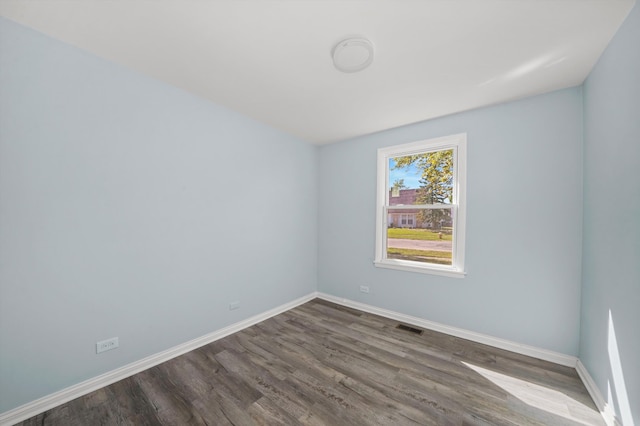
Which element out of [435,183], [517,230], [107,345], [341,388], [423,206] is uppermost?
[435,183]

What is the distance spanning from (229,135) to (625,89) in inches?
131

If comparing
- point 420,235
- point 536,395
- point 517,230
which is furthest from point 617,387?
point 420,235

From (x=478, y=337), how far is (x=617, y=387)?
3.76 ft

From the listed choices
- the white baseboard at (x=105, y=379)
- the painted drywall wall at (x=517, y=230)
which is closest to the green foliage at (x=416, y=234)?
the painted drywall wall at (x=517, y=230)

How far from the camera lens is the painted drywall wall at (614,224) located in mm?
1361

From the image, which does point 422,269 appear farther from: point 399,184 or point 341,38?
point 341,38

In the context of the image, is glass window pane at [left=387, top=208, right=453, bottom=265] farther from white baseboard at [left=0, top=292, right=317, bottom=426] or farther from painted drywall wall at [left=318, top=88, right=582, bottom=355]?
white baseboard at [left=0, top=292, right=317, bottom=426]

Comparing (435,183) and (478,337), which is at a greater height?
(435,183)

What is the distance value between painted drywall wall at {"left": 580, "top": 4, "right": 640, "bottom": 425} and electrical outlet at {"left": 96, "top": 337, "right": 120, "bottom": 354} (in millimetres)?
3512

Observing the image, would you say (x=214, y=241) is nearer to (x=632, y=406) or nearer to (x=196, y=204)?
(x=196, y=204)

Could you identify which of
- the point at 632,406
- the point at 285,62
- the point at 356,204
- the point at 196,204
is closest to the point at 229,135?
the point at 196,204

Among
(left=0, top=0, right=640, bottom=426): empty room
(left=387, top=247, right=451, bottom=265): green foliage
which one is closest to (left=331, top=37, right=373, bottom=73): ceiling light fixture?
(left=0, top=0, right=640, bottom=426): empty room

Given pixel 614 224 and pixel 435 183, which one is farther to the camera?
pixel 435 183

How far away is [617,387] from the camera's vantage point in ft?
4.89
